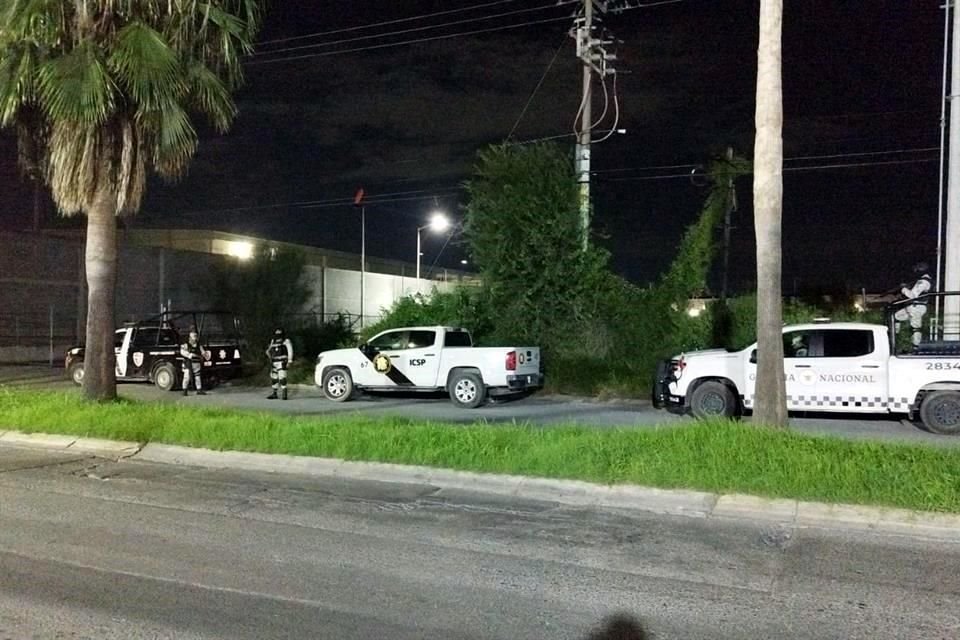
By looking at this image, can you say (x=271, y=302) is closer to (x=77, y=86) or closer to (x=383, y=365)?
(x=383, y=365)

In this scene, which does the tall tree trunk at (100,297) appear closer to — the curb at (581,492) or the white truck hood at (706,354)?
the curb at (581,492)

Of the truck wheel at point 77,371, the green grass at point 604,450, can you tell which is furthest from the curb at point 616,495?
the truck wheel at point 77,371

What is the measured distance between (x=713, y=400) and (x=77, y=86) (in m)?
11.7

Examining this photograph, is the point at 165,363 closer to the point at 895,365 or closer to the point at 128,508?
the point at 128,508

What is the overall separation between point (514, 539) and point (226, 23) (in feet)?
36.1

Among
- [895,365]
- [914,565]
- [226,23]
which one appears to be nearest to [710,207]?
[895,365]

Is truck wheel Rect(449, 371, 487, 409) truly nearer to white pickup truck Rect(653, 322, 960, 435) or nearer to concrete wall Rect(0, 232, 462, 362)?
white pickup truck Rect(653, 322, 960, 435)

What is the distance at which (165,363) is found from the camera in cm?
2089

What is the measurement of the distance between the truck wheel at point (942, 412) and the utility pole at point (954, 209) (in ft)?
13.3

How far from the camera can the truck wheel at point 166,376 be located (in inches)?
818

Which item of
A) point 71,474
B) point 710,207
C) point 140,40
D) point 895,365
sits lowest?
point 71,474

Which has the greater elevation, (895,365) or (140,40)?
A: (140,40)

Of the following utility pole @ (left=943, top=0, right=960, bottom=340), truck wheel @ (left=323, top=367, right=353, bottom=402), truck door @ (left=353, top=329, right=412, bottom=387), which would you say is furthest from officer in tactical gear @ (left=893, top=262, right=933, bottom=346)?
truck wheel @ (left=323, top=367, right=353, bottom=402)

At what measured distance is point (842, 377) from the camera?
559 inches
